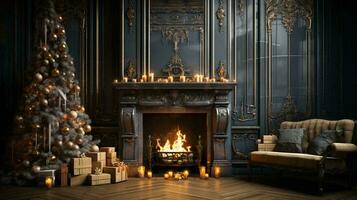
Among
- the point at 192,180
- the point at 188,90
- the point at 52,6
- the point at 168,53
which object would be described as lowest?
the point at 192,180

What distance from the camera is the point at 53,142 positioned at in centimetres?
535

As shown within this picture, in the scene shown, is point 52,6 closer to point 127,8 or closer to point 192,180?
point 127,8

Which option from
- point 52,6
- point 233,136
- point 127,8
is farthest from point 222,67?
point 52,6

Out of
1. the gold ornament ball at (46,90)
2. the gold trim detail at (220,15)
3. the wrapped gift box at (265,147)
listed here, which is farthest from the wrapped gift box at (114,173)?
the gold trim detail at (220,15)

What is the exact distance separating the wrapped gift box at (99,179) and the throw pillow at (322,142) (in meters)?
2.64

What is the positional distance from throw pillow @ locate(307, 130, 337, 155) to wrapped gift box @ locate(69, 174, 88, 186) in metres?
2.93

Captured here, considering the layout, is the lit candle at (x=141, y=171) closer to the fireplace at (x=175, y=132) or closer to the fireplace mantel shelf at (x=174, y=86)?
the fireplace at (x=175, y=132)

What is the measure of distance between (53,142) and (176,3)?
2.77 meters

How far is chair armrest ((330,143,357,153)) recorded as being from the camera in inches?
180

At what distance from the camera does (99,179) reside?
16.8ft

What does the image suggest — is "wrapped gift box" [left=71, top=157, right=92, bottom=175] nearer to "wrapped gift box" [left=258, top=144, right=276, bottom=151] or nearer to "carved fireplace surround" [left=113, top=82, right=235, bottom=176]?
"carved fireplace surround" [left=113, top=82, right=235, bottom=176]

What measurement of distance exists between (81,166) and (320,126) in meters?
3.24

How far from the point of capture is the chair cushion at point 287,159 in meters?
4.58

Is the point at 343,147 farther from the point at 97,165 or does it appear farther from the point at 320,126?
the point at 97,165
